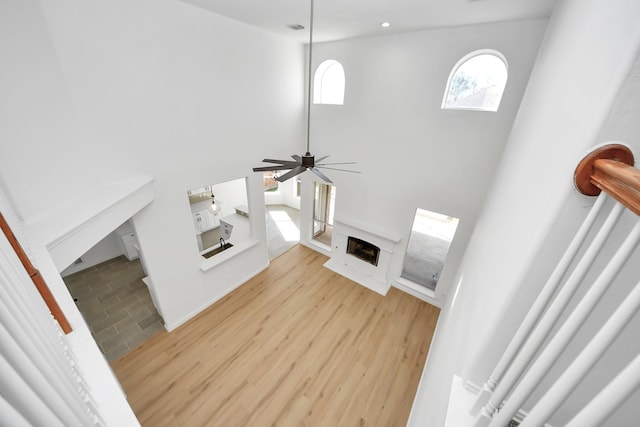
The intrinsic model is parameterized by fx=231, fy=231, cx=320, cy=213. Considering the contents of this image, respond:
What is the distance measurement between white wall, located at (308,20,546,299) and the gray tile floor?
4.71 metres

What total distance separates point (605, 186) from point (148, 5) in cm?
405

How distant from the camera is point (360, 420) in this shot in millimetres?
3043

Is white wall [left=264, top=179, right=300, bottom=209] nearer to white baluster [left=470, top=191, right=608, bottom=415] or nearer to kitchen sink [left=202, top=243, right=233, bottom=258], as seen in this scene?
kitchen sink [left=202, top=243, right=233, bottom=258]

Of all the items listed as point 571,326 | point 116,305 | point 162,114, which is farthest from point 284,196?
point 571,326

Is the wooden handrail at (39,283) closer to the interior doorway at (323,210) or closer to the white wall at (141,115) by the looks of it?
the white wall at (141,115)

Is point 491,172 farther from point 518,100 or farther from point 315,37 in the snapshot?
point 315,37

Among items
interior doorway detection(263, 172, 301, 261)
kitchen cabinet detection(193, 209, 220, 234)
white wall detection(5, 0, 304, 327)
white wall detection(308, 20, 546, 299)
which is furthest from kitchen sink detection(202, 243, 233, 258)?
white wall detection(308, 20, 546, 299)

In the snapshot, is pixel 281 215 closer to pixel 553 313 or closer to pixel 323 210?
pixel 323 210

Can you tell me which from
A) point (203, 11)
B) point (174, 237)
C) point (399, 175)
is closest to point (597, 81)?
point (399, 175)

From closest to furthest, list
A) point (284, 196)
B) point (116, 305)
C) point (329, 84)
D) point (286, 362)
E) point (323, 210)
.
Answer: point (286, 362) → point (116, 305) → point (329, 84) → point (323, 210) → point (284, 196)

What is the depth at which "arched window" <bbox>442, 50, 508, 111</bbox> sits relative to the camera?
334 centimetres

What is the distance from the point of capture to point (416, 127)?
3988 millimetres

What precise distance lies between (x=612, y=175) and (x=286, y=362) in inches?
164

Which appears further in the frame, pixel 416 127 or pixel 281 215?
pixel 281 215
